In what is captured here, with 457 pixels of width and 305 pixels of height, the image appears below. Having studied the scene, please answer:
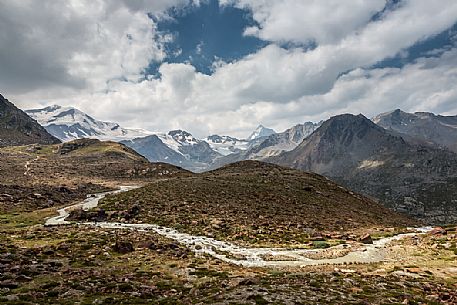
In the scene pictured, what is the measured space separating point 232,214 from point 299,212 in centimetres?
1867

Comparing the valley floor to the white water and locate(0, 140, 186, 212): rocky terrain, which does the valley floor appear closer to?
the white water

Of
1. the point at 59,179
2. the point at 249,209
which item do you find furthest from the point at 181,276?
the point at 59,179

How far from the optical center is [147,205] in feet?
265

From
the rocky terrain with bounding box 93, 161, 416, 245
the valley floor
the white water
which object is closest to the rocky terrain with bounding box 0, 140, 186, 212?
the rocky terrain with bounding box 93, 161, 416, 245

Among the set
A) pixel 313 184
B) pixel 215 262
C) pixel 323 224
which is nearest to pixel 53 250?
pixel 215 262

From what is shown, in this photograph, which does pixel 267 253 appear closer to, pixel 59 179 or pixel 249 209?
pixel 249 209

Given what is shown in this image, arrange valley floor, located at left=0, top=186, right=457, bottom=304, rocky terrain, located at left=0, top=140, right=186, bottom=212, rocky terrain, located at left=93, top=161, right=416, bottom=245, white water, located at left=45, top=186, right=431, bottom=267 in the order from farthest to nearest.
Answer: rocky terrain, located at left=0, top=140, right=186, bottom=212, rocky terrain, located at left=93, top=161, right=416, bottom=245, white water, located at left=45, top=186, right=431, bottom=267, valley floor, located at left=0, top=186, right=457, bottom=304

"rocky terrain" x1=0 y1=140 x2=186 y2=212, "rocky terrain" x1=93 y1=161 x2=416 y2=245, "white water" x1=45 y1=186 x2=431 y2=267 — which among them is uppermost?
"rocky terrain" x1=0 y1=140 x2=186 y2=212

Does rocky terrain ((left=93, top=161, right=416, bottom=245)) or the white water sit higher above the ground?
rocky terrain ((left=93, top=161, right=416, bottom=245))

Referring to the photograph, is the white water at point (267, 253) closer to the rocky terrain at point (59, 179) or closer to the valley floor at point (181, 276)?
the valley floor at point (181, 276)

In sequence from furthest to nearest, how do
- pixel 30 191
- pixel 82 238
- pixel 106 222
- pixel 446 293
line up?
pixel 30 191 → pixel 106 222 → pixel 82 238 → pixel 446 293

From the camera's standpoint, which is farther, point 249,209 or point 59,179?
point 59,179

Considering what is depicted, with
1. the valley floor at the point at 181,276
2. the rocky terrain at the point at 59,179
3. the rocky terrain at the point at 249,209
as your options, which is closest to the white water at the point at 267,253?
the valley floor at the point at 181,276

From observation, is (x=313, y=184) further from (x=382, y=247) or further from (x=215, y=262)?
(x=215, y=262)
